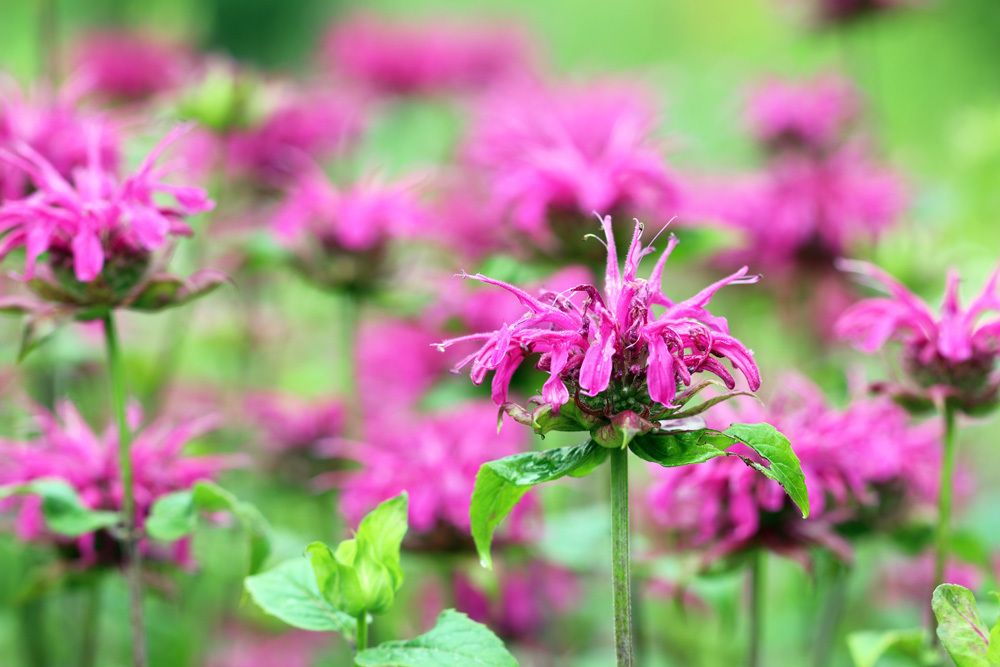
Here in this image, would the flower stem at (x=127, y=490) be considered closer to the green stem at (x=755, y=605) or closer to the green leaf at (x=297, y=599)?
the green leaf at (x=297, y=599)

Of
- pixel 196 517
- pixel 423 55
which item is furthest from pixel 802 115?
pixel 196 517

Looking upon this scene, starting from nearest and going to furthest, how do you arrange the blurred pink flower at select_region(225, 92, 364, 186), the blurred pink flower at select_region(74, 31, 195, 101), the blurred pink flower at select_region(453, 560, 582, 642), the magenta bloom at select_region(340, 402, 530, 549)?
the magenta bloom at select_region(340, 402, 530, 549)
the blurred pink flower at select_region(453, 560, 582, 642)
the blurred pink flower at select_region(225, 92, 364, 186)
the blurred pink flower at select_region(74, 31, 195, 101)

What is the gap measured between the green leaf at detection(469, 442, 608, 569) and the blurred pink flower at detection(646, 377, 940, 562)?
20cm

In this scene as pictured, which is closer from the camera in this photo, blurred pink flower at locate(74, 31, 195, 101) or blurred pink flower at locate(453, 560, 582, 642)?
blurred pink flower at locate(453, 560, 582, 642)

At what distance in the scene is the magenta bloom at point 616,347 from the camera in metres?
0.64

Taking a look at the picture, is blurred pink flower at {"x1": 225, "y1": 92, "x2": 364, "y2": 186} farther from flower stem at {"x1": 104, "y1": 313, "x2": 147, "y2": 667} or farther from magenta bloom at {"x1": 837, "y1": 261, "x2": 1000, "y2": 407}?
magenta bloom at {"x1": 837, "y1": 261, "x2": 1000, "y2": 407}

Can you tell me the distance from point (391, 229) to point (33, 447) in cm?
46

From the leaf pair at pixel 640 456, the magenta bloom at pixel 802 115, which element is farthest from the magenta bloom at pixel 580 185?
the magenta bloom at pixel 802 115

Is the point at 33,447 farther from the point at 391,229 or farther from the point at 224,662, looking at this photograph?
the point at 224,662

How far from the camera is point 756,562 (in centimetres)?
94

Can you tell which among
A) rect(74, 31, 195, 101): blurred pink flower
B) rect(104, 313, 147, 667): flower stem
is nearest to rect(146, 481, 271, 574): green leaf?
rect(104, 313, 147, 667): flower stem

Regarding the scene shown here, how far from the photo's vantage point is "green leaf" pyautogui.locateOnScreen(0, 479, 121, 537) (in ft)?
2.73

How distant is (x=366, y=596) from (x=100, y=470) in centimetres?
38

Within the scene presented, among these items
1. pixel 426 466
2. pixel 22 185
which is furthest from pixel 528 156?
pixel 22 185
